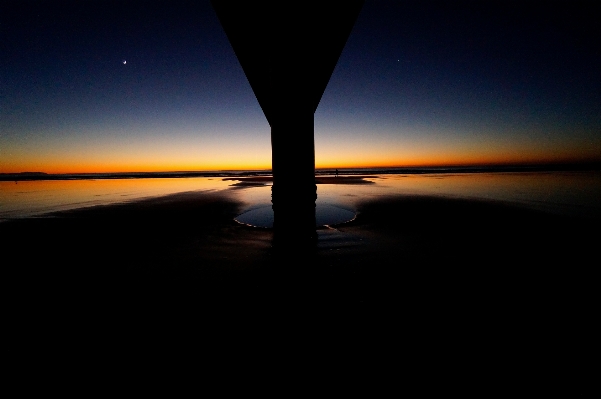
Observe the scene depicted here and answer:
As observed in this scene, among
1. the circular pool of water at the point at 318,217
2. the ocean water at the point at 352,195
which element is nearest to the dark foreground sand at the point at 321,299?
the circular pool of water at the point at 318,217

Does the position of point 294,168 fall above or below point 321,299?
above

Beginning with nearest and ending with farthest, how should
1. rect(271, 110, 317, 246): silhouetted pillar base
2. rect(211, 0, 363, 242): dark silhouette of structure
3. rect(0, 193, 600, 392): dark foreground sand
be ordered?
rect(0, 193, 600, 392): dark foreground sand
rect(211, 0, 363, 242): dark silhouette of structure
rect(271, 110, 317, 246): silhouetted pillar base

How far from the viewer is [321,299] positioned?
405 centimetres

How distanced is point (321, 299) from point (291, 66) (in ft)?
19.9

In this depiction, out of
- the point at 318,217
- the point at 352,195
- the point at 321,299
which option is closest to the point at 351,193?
the point at 352,195

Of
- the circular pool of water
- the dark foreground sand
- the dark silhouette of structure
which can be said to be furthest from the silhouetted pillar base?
the dark foreground sand

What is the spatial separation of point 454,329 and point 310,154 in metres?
8.64

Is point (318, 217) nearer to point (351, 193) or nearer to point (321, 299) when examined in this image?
point (321, 299)

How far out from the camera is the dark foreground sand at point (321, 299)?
2896 mm

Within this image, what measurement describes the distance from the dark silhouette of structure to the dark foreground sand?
274 cm

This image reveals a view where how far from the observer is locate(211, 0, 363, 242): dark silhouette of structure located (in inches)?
184

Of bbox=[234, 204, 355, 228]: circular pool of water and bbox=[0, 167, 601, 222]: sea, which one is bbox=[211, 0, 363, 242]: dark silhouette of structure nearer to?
bbox=[234, 204, 355, 228]: circular pool of water

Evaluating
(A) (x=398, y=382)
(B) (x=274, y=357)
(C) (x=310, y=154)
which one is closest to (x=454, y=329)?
(A) (x=398, y=382)

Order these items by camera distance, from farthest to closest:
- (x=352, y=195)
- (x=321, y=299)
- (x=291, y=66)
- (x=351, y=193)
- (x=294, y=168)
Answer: (x=351, y=193)
(x=352, y=195)
(x=294, y=168)
(x=291, y=66)
(x=321, y=299)
